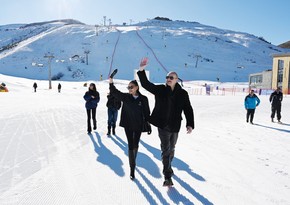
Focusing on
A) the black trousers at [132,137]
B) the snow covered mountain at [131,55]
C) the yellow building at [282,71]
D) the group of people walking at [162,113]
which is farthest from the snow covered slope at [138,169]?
the snow covered mountain at [131,55]

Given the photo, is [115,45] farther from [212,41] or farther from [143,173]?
[143,173]

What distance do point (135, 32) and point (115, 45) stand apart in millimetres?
20006

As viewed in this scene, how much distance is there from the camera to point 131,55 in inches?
3853

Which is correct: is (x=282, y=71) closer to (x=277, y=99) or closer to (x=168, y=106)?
(x=277, y=99)

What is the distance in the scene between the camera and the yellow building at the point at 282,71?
50.7 metres

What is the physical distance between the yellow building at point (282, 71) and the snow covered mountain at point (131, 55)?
2954 cm

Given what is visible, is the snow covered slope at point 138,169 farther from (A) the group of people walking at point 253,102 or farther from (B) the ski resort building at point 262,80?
(B) the ski resort building at point 262,80

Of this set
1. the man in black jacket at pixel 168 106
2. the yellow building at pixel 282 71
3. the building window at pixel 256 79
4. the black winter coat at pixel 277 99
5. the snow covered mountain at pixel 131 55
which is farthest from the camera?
the snow covered mountain at pixel 131 55

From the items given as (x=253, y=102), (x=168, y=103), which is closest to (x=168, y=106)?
(x=168, y=103)

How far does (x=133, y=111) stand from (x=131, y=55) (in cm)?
9404

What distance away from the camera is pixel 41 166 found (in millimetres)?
5984

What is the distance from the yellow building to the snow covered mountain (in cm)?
2954

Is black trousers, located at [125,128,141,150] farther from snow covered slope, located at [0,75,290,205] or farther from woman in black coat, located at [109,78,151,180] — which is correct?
snow covered slope, located at [0,75,290,205]

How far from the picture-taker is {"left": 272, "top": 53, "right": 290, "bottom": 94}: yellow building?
50.7 m
